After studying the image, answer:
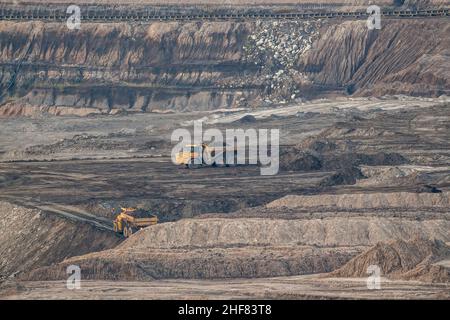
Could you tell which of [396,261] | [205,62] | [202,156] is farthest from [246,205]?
[205,62]

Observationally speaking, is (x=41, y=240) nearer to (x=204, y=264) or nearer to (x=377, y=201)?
(x=204, y=264)

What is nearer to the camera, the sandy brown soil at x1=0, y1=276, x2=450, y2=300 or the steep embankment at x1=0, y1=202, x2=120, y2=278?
the sandy brown soil at x1=0, y1=276, x2=450, y2=300

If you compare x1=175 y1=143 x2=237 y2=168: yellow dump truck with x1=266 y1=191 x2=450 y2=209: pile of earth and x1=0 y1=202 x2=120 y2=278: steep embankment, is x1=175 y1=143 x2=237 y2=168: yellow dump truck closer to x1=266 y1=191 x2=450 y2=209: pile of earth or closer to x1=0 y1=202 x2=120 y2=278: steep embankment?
x1=266 y1=191 x2=450 y2=209: pile of earth

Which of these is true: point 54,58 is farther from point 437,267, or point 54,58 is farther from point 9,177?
point 437,267

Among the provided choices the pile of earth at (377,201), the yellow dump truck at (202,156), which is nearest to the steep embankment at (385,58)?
the yellow dump truck at (202,156)

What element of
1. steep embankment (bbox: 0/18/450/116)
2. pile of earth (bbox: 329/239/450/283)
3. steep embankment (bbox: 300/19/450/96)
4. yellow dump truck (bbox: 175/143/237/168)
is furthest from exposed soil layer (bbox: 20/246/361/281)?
steep embankment (bbox: 0/18/450/116)

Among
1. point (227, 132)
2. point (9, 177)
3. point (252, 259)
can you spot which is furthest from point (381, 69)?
point (252, 259)
